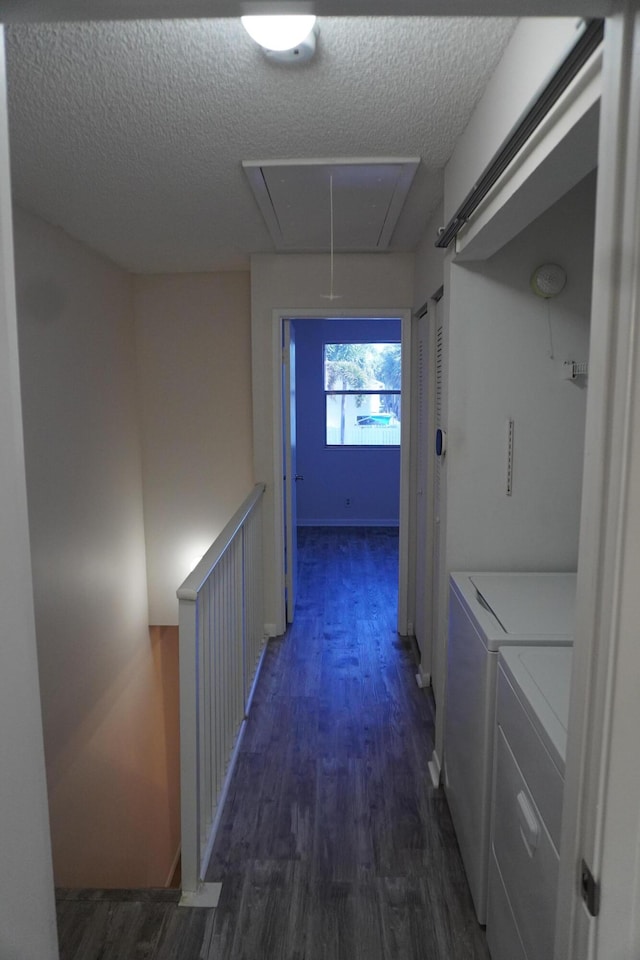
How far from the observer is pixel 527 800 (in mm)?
1378

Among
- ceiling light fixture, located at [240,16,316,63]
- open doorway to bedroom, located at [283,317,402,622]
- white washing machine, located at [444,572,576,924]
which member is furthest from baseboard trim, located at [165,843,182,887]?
ceiling light fixture, located at [240,16,316,63]

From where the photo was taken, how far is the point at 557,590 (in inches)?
84.9

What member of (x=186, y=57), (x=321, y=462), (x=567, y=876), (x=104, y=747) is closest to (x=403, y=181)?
(x=186, y=57)

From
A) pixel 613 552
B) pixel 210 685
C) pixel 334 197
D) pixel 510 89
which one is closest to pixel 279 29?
pixel 510 89

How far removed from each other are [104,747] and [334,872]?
2.12 meters

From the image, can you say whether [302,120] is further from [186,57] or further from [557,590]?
[557,590]

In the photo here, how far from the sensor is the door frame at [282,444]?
12.4 ft

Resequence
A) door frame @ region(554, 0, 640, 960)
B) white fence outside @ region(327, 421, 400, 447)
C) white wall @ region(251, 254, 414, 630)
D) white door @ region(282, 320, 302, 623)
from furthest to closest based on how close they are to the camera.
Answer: white fence outside @ region(327, 421, 400, 447)
white door @ region(282, 320, 302, 623)
white wall @ region(251, 254, 414, 630)
door frame @ region(554, 0, 640, 960)

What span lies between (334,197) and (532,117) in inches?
55.8

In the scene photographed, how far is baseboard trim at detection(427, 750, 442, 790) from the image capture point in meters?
2.49

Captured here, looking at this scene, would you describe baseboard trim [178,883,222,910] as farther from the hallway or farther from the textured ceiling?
the textured ceiling

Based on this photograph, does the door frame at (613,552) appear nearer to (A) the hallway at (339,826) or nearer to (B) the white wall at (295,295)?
(A) the hallway at (339,826)

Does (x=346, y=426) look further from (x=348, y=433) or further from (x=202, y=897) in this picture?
(x=202, y=897)

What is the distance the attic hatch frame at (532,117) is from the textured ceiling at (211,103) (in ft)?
0.89
